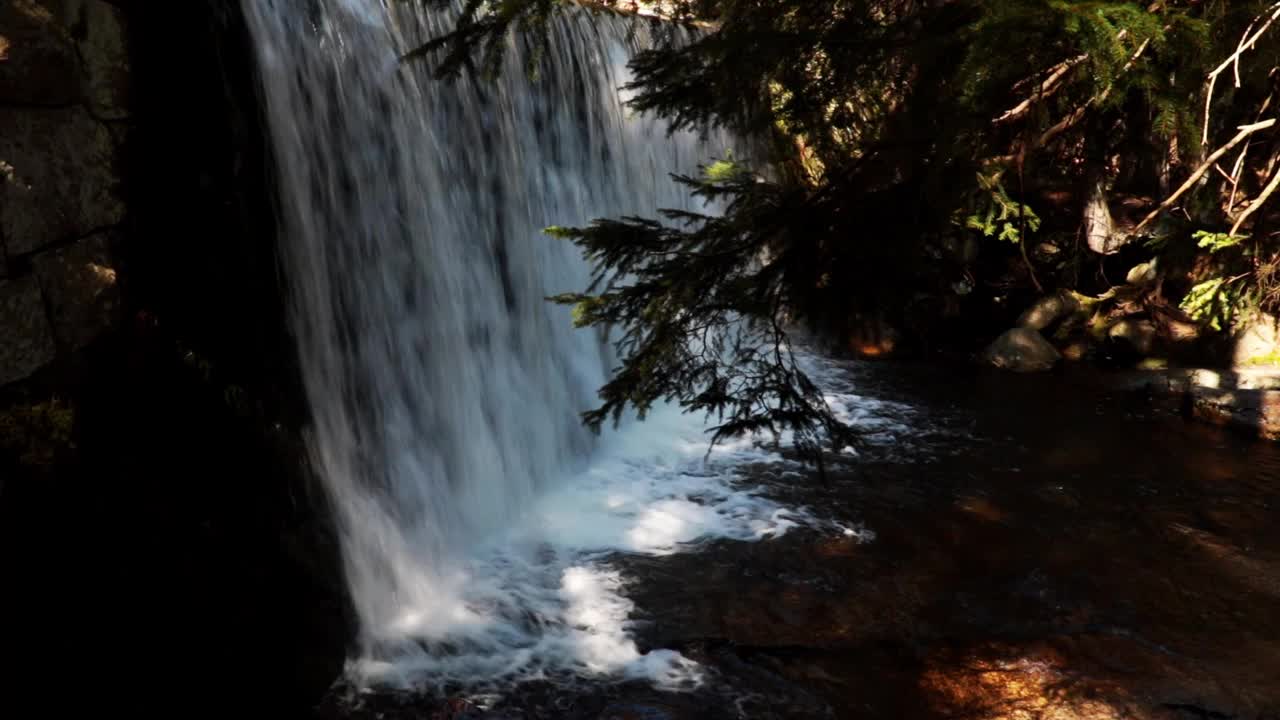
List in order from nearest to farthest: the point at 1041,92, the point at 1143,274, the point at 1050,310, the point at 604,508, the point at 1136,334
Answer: the point at 1041,92
the point at 604,508
the point at 1136,334
the point at 1143,274
the point at 1050,310

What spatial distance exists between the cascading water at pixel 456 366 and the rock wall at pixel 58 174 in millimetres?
1077

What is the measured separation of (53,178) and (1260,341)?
10.9 m

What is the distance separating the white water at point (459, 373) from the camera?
488cm

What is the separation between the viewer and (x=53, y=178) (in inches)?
127

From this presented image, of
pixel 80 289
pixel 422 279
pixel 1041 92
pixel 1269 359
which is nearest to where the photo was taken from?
pixel 80 289

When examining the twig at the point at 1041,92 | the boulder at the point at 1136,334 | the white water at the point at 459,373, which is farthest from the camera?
the boulder at the point at 1136,334

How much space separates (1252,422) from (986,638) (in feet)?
17.3

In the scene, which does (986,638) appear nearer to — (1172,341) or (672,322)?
(672,322)

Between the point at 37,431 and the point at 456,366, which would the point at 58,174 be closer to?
the point at 37,431

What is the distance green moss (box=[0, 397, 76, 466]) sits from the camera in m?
3.04

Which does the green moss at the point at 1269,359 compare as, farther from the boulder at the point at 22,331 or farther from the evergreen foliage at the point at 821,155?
the boulder at the point at 22,331

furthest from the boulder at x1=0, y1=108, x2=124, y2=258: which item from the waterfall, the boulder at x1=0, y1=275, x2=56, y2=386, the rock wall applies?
the waterfall

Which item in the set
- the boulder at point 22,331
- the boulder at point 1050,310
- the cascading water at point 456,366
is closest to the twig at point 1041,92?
the cascading water at point 456,366

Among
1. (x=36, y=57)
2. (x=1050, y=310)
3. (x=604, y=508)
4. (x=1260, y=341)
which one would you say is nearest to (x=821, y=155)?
(x=36, y=57)
